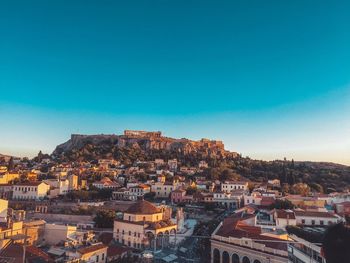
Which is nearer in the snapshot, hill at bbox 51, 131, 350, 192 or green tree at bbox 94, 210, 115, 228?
green tree at bbox 94, 210, 115, 228

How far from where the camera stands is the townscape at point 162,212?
1303 cm

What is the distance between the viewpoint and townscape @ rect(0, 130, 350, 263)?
42.8 ft

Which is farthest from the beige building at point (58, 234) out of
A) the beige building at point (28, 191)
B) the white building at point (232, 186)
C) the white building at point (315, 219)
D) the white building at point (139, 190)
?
the white building at point (232, 186)

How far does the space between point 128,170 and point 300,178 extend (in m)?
19.6

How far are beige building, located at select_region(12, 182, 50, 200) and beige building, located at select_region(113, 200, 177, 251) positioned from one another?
39.6ft

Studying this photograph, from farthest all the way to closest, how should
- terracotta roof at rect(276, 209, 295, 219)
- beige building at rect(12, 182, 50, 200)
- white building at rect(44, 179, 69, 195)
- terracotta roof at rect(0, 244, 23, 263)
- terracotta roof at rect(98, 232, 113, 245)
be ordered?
1. white building at rect(44, 179, 69, 195)
2. beige building at rect(12, 182, 50, 200)
3. terracotta roof at rect(276, 209, 295, 219)
4. terracotta roof at rect(98, 232, 113, 245)
5. terracotta roof at rect(0, 244, 23, 263)

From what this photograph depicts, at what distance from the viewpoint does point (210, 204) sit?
2591 cm


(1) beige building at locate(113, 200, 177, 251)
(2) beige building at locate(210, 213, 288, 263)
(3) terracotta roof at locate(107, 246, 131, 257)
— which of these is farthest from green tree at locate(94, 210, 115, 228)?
(2) beige building at locate(210, 213, 288, 263)

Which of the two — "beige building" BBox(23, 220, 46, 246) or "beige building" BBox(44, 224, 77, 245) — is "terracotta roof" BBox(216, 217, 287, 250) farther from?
"beige building" BBox(23, 220, 46, 246)

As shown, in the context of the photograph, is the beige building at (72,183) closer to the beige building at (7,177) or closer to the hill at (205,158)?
the beige building at (7,177)

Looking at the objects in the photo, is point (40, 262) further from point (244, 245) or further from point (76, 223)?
point (76, 223)

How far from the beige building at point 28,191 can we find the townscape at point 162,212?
8cm

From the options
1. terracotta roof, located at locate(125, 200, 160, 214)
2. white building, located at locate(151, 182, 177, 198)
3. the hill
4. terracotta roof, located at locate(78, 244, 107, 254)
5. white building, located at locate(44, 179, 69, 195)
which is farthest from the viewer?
the hill

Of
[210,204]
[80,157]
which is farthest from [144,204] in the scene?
[80,157]
